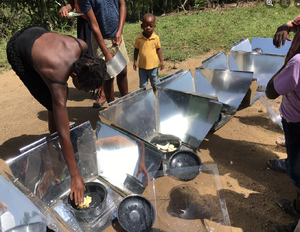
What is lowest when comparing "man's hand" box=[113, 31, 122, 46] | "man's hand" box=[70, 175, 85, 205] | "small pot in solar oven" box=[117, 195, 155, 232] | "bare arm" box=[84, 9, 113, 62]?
"small pot in solar oven" box=[117, 195, 155, 232]

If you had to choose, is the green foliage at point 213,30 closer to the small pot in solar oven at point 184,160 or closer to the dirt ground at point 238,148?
the dirt ground at point 238,148

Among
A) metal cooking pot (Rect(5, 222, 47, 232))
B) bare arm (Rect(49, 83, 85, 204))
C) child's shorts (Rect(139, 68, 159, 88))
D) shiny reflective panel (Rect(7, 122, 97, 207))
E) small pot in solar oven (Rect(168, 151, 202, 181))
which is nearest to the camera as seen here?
metal cooking pot (Rect(5, 222, 47, 232))

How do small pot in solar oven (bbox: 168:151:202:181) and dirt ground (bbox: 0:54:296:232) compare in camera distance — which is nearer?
dirt ground (bbox: 0:54:296:232)

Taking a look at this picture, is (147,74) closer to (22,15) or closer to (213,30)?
(213,30)

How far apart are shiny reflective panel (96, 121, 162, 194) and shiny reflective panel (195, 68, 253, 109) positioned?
5.82 feet

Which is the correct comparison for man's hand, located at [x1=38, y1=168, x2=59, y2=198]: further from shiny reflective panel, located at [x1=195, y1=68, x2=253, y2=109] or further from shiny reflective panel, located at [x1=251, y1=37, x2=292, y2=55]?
shiny reflective panel, located at [x1=251, y1=37, x2=292, y2=55]

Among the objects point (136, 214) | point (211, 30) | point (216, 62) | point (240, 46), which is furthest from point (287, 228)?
point (211, 30)

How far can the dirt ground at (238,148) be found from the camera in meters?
2.20

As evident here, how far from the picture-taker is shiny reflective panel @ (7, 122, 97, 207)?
2.01 meters

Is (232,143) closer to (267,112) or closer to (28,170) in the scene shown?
(267,112)

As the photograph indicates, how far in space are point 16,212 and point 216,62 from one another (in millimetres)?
3480

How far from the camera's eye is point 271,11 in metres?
9.55

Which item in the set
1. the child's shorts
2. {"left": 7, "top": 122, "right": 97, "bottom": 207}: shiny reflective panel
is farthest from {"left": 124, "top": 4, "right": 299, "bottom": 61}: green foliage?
{"left": 7, "top": 122, "right": 97, "bottom": 207}: shiny reflective panel

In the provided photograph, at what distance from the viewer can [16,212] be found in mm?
1626
